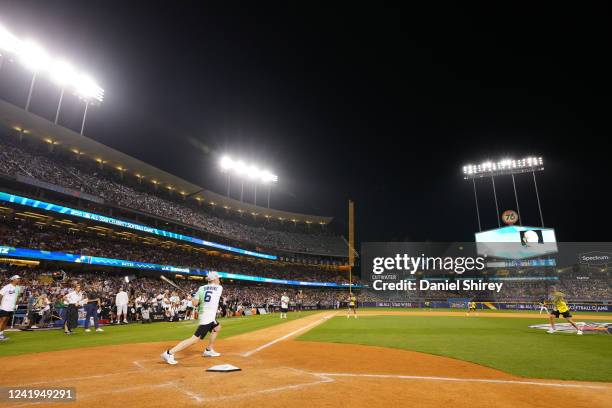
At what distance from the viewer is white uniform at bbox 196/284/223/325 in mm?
6777

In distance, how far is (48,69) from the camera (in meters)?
29.2

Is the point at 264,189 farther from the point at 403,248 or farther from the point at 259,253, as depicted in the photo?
the point at 403,248

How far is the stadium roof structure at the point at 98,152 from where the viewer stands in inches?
1180

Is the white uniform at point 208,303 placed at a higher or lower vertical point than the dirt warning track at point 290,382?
higher

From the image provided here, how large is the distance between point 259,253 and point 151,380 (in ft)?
170

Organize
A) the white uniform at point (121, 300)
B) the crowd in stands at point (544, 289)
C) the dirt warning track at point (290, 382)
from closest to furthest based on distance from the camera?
1. the dirt warning track at point (290, 382)
2. the white uniform at point (121, 300)
3. the crowd in stands at point (544, 289)

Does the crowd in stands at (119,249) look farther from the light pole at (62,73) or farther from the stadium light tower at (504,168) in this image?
the stadium light tower at (504,168)

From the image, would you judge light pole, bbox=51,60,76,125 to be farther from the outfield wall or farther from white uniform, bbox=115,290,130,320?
the outfield wall

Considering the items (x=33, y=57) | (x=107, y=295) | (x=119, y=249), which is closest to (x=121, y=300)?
(x=107, y=295)

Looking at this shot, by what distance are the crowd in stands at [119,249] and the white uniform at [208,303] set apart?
27197 mm

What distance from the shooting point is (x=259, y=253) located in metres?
56.3

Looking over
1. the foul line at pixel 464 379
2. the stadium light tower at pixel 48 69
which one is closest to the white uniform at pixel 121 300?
the foul line at pixel 464 379

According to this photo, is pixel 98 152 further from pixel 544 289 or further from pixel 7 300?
pixel 544 289

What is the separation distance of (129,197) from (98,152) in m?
6.31
